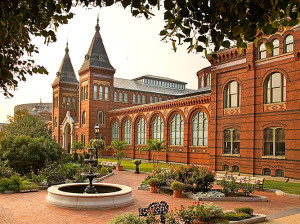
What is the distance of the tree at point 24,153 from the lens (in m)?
21.7

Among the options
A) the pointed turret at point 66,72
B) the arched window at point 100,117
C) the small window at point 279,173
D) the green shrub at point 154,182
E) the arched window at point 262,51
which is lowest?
the small window at point 279,173

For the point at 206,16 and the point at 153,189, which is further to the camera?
the point at 153,189

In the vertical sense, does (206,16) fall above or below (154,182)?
above

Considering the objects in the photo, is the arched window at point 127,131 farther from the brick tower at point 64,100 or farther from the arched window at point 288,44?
the arched window at point 288,44

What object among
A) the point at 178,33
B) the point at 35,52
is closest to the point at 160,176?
the point at 35,52

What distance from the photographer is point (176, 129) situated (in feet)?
113

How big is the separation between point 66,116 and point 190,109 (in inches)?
1187

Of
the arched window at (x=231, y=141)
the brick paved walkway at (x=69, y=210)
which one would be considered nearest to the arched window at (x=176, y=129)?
the arched window at (x=231, y=141)

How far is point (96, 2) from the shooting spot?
14.8 feet

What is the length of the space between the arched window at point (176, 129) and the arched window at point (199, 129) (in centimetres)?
213

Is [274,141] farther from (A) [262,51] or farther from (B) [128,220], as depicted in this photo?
(B) [128,220]

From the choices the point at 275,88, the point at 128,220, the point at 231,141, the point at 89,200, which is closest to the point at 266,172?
the point at 231,141

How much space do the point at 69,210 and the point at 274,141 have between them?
15.5 meters

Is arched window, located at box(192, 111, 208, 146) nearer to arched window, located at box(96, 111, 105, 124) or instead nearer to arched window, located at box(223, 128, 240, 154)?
arched window, located at box(223, 128, 240, 154)
